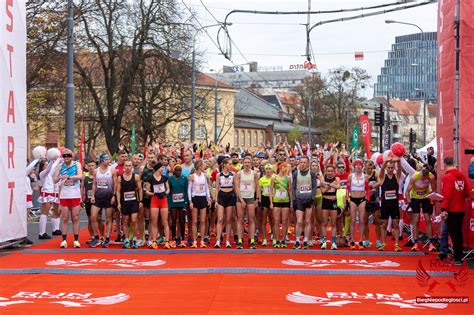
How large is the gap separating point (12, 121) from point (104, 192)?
95.5 inches

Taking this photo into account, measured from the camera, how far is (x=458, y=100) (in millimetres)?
14672

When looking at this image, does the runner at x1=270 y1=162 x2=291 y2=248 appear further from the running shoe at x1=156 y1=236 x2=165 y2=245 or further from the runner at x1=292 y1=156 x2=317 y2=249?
the running shoe at x1=156 y1=236 x2=165 y2=245

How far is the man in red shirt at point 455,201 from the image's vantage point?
13.9 m

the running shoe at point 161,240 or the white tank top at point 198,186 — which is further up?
the white tank top at point 198,186

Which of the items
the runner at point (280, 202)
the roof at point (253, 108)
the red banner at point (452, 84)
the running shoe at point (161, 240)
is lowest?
the running shoe at point (161, 240)

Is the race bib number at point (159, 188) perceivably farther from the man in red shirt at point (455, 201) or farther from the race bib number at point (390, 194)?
the man in red shirt at point (455, 201)

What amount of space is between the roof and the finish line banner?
85.3 metres

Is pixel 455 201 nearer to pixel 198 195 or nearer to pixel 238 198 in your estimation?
pixel 238 198

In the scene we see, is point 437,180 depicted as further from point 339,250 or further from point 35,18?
point 35,18

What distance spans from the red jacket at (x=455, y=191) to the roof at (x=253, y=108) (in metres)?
87.5

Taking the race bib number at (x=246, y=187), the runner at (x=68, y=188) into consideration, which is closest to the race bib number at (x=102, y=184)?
the runner at (x=68, y=188)

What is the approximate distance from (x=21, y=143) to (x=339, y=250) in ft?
22.7

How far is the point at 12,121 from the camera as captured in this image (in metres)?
15.7

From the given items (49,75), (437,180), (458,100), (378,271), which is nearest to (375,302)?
(378,271)
